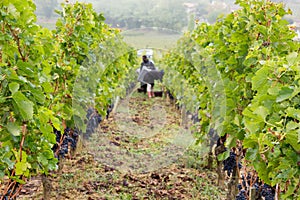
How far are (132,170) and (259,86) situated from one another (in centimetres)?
344

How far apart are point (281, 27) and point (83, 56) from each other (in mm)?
2603

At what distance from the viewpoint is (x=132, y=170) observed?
17.6ft

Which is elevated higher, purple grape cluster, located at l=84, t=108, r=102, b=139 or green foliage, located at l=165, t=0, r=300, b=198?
green foliage, located at l=165, t=0, r=300, b=198

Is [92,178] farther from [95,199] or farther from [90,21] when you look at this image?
[90,21]

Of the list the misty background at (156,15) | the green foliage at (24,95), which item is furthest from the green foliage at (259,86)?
the green foliage at (24,95)

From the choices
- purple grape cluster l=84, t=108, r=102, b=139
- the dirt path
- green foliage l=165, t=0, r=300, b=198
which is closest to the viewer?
green foliage l=165, t=0, r=300, b=198

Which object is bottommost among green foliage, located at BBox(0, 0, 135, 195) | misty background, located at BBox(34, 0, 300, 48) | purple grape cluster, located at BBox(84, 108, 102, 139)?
purple grape cluster, located at BBox(84, 108, 102, 139)

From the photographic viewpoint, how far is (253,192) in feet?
10.3

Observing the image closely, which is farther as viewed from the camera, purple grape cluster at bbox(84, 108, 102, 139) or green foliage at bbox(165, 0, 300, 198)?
purple grape cluster at bbox(84, 108, 102, 139)

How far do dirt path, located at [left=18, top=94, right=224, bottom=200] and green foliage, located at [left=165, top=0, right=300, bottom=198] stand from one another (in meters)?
0.74

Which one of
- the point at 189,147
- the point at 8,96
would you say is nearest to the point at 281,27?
the point at 8,96

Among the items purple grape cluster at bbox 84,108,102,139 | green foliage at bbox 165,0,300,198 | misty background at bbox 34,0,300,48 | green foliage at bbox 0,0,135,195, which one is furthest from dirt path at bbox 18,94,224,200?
misty background at bbox 34,0,300,48

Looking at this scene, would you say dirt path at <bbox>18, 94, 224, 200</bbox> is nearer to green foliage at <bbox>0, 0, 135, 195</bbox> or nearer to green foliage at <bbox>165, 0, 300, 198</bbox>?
green foliage at <bbox>165, 0, 300, 198</bbox>

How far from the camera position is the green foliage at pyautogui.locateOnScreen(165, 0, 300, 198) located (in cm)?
199
